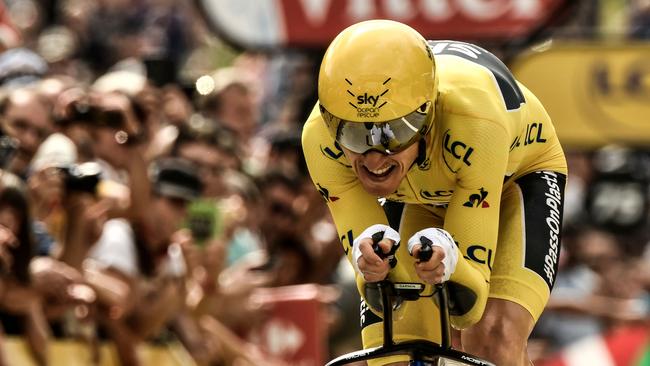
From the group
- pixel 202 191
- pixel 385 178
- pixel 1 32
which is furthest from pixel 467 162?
pixel 1 32

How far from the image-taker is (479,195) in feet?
22.8

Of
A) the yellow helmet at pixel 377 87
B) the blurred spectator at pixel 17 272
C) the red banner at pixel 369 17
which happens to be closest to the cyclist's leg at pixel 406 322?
the yellow helmet at pixel 377 87

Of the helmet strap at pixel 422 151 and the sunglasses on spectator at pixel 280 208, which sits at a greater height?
the helmet strap at pixel 422 151

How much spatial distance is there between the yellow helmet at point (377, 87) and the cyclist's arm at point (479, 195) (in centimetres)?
34

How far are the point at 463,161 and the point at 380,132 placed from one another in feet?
1.68

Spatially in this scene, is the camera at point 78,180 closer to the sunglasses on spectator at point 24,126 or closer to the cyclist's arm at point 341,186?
the sunglasses on spectator at point 24,126

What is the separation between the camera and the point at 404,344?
21.1 ft

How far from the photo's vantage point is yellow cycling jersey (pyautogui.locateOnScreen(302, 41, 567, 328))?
6918 mm

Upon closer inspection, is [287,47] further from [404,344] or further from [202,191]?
[404,344]

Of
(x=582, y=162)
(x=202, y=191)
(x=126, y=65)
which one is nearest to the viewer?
(x=202, y=191)

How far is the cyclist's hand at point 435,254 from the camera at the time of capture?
6.43 metres

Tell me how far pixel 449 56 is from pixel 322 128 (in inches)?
29.6

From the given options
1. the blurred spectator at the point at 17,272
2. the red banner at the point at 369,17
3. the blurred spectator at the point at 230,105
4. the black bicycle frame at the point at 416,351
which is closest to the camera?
the black bicycle frame at the point at 416,351

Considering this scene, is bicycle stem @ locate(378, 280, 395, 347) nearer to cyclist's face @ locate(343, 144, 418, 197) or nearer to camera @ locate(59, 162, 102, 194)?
cyclist's face @ locate(343, 144, 418, 197)
